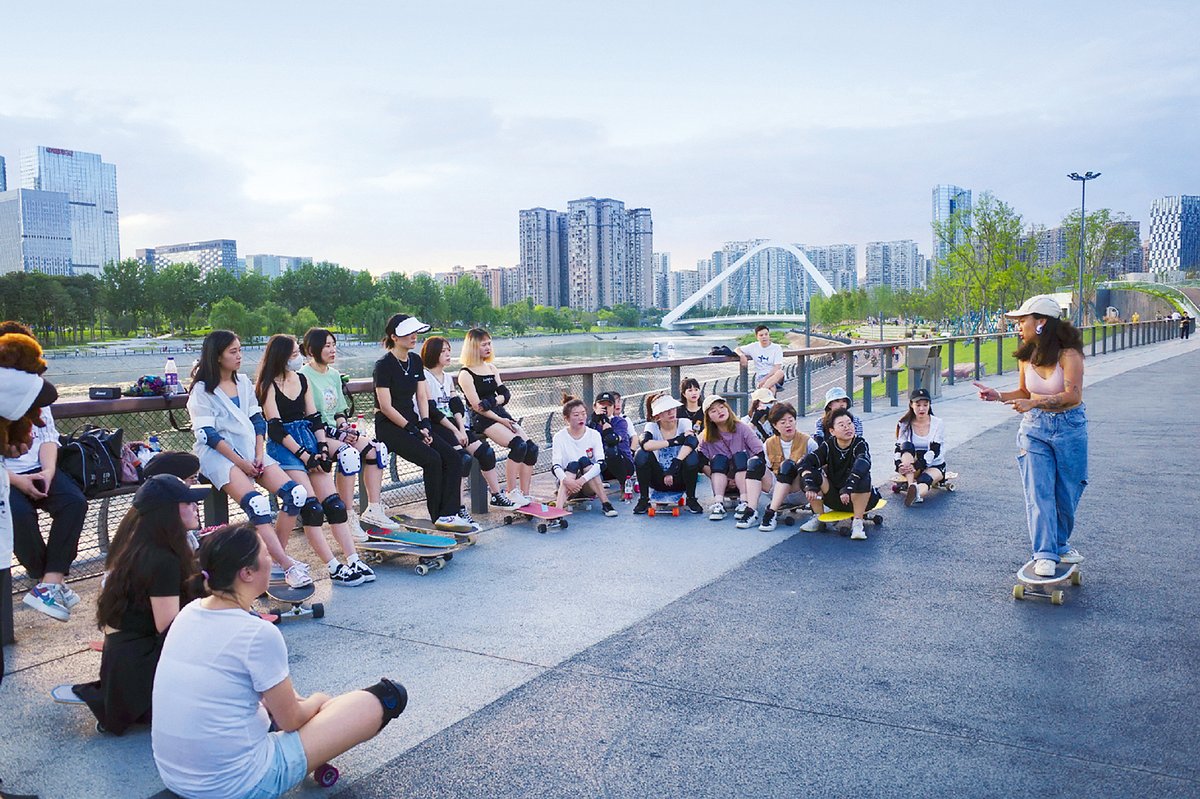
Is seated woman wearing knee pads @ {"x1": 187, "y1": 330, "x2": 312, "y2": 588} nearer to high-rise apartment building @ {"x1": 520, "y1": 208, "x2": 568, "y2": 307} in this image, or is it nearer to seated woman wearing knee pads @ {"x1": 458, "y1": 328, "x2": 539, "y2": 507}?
seated woman wearing knee pads @ {"x1": 458, "y1": 328, "x2": 539, "y2": 507}

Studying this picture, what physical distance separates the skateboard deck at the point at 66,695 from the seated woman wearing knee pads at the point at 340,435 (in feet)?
8.40

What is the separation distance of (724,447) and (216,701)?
5763mm

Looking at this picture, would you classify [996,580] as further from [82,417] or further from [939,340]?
[939,340]

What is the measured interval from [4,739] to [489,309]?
410 feet

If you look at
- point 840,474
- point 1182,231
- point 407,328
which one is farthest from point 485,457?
point 1182,231

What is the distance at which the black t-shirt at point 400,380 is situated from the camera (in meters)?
7.01

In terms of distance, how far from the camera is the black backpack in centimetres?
519

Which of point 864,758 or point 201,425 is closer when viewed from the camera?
point 864,758

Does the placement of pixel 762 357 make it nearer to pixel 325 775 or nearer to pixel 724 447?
pixel 724 447

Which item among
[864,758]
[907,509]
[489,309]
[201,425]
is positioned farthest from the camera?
[489,309]

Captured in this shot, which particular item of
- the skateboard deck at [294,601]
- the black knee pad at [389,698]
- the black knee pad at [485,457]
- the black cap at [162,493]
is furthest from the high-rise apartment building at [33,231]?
the black knee pad at [389,698]

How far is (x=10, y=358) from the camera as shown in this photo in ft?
15.6

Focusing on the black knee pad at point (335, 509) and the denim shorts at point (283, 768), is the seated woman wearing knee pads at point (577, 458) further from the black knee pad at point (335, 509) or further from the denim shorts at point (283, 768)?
the denim shorts at point (283, 768)

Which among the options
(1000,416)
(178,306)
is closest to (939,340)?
(1000,416)
